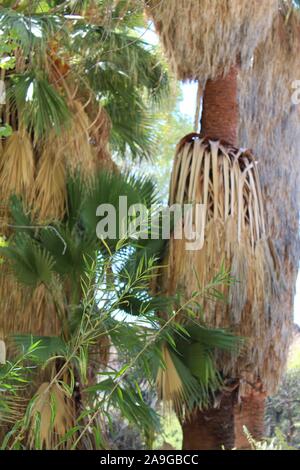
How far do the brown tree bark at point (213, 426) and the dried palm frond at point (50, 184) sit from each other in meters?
2.34

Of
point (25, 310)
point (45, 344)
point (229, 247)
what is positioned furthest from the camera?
point (229, 247)

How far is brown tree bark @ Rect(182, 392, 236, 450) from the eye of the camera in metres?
9.33

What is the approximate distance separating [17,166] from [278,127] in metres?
3.66

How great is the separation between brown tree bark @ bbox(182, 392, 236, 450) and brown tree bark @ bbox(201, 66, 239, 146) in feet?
8.47

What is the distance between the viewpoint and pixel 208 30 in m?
9.50

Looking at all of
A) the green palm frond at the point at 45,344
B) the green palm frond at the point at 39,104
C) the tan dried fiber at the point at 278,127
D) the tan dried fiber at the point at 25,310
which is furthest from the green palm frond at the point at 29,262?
the tan dried fiber at the point at 278,127

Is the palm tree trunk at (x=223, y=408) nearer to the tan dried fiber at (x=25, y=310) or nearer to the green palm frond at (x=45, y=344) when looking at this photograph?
the tan dried fiber at (x=25, y=310)

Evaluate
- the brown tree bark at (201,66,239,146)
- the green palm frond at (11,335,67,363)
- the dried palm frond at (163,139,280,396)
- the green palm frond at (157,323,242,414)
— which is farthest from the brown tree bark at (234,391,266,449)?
the green palm frond at (11,335,67,363)

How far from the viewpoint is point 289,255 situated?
10953 mm

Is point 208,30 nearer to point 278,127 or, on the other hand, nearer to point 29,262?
point 278,127

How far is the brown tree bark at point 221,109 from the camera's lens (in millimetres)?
9961

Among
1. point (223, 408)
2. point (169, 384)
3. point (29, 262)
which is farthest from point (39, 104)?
point (223, 408)
